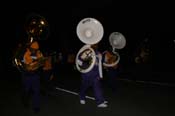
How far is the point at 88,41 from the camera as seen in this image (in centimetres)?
1099

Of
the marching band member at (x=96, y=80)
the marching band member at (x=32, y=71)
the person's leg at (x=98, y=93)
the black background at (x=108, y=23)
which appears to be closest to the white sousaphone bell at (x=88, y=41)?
the marching band member at (x=96, y=80)

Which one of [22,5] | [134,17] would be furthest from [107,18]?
[22,5]

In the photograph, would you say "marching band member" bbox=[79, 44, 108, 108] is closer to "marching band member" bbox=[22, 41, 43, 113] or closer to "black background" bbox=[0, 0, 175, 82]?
"marching band member" bbox=[22, 41, 43, 113]

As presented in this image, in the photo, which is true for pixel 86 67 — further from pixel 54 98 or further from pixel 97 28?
pixel 54 98

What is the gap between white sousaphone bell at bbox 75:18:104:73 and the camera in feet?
35.6

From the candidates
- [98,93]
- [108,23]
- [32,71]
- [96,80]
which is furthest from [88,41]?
[108,23]

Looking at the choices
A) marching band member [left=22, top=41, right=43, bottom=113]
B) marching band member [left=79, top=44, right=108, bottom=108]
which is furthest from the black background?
marching band member [left=22, top=41, right=43, bottom=113]

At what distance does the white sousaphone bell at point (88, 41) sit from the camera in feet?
35.6

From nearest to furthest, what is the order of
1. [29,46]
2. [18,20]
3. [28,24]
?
[29,46]
[28,24]
[18,20]

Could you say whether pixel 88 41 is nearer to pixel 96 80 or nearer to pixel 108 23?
pixel 96 80

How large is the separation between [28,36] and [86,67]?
178 centimetres

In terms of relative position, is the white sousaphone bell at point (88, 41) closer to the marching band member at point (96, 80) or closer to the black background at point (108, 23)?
the marching band member at point (96, 80)

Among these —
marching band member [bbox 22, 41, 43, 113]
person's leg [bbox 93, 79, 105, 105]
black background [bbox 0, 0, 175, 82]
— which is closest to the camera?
marching band member [bbox 22, 41, 43, 113]

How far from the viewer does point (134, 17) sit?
33969 millimetres
